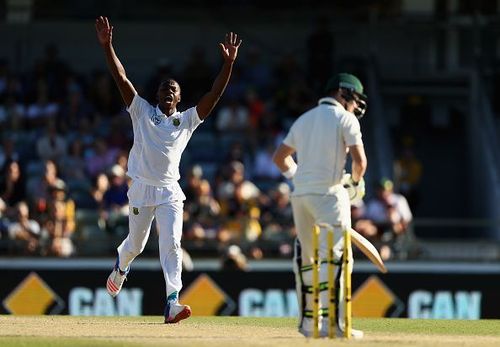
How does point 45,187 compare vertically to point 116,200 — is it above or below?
above

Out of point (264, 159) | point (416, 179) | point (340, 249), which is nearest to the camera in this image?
point (340, 249)

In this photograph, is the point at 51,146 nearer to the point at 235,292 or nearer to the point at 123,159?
the point at 123,159

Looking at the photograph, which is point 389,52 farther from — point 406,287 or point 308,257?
point 308,257

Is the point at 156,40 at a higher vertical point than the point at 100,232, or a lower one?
higher

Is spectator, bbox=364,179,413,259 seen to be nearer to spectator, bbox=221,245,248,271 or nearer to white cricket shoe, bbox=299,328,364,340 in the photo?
spectator, bbox=221,245,248,271

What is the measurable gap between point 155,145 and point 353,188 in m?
1.79

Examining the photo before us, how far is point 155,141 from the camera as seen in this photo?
11672mm

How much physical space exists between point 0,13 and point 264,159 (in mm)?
6213

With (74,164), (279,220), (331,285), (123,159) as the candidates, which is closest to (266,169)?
(279,220)

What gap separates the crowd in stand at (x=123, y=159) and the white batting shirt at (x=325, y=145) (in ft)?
27.8

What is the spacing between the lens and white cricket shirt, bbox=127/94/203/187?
1166 centimetres

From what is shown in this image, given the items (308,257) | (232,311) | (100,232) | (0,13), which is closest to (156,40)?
(0,13)

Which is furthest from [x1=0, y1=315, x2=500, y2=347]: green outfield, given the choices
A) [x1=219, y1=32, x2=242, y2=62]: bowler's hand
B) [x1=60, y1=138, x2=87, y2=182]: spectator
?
[x1=60, y1=138, x2=87, y2=182]: spectator

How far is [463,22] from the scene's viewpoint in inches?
977
